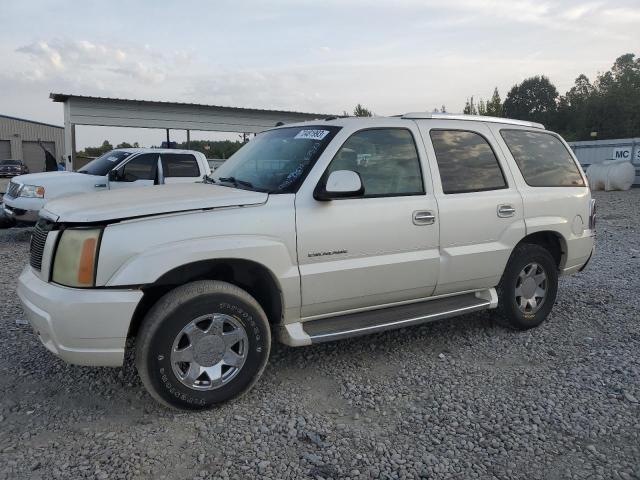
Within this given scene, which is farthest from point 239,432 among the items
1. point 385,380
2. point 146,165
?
point 146,165

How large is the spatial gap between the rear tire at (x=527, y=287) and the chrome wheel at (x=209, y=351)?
2.53 metres

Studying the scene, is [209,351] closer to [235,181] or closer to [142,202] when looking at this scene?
[142,202]

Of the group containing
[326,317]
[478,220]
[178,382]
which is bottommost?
[178,382]

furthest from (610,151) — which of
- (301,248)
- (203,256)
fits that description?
(203,256)

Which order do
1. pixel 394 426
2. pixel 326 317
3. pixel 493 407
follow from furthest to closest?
pixel 326 317, pixel 493 407, pixel 394 426

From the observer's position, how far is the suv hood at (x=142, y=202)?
311 cm

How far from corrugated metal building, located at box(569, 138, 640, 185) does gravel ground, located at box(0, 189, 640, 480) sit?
71.3 ft

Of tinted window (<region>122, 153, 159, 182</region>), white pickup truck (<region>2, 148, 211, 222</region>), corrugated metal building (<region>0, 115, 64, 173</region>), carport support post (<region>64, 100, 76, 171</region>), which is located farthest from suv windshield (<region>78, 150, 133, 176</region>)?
corrugated metal building (<region>0, 115, 64, 173</region>)

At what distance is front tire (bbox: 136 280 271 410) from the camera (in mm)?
3141

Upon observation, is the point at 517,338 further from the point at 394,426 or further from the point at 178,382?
the point at 178,382

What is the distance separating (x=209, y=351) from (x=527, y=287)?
3027 mm

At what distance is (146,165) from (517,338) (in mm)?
7932

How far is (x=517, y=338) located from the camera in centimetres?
475

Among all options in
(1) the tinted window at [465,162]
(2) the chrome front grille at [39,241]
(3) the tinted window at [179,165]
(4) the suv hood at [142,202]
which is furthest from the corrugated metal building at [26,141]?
(1) the tinted window at [465,162]
